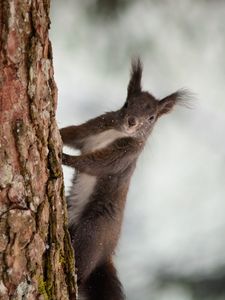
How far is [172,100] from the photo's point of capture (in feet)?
12.6

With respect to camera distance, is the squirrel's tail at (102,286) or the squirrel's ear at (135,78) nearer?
the squirrel's tail at (102,286)

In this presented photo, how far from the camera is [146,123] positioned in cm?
394

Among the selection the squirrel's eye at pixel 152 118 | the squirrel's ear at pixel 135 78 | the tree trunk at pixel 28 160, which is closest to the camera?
the tree trunk at pixel 28 160

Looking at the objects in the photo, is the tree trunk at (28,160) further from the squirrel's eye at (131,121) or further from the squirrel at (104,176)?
the squirrel's eye at (131,121)

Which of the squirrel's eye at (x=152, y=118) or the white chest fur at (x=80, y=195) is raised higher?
the squirrel's eye at (x=152, y=118)

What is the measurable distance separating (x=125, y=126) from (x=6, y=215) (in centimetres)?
186

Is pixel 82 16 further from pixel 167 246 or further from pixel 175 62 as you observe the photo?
pixel 167 246

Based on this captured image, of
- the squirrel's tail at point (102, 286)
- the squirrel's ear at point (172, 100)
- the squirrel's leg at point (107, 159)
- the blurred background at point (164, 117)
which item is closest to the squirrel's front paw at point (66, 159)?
the squirrel's leg at point (107, 159)

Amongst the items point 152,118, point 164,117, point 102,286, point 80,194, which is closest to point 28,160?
point 102,286

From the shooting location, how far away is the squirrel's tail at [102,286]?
10.9ft

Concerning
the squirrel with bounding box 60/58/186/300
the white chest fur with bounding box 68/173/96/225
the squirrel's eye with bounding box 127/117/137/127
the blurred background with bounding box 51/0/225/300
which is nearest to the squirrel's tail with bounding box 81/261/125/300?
the squirrel with bounding box 60/58/186/300

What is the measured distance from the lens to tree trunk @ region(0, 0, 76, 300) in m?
1.99

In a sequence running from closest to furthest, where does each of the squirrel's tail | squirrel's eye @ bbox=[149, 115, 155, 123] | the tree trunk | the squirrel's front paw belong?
the tree trunk → the squirrel's tail → the squirrel's front paw → squirrel's eye @ bbox=[149, 115, 155, 123]

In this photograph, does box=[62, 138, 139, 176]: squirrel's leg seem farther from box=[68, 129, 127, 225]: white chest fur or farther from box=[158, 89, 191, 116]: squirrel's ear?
box=[158, 89, 191, 116]: squirrel's ear
